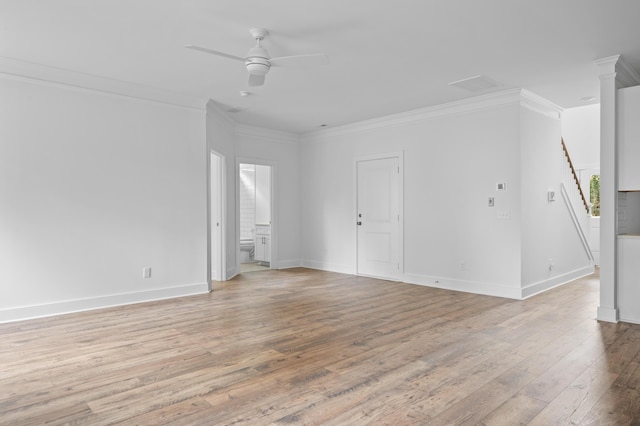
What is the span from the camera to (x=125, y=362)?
3.26m

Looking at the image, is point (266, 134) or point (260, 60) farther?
point (266, 134)

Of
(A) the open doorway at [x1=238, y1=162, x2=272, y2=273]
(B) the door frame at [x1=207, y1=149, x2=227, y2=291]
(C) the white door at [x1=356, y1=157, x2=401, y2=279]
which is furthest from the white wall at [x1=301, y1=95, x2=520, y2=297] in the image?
Answer: (B) the door frame at [x1=207, y1=149, x2=227, y2=291]

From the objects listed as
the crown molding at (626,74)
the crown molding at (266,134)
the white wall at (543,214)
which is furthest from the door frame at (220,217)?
the crown molding at (626,74)

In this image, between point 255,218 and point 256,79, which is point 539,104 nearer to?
point 256,79

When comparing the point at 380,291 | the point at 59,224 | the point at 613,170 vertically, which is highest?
the point at 613,170

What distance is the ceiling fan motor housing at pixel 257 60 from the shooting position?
3596 millimetres

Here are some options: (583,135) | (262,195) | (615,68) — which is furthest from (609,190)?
(262,195)

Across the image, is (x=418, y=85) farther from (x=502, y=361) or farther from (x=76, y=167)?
(x=76, y=167)

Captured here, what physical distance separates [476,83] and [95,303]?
17.3 feet

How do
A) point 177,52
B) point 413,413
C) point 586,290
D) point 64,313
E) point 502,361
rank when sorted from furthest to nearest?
point 586,290 < point 64,313 < point 177,52 < point 502,361 < point 413,413

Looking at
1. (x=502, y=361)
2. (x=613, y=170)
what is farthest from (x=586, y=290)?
(x=502, y=361)

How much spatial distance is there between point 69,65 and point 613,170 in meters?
5.85

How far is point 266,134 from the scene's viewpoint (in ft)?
26.2

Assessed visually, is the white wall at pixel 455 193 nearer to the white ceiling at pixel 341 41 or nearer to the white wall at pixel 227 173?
the white ceiling at pixel 341 41
